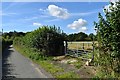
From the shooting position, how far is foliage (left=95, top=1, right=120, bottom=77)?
8.47 meters

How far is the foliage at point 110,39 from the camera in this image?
27.8ft

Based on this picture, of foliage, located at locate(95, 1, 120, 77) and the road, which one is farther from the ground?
foliage, located at locate(95, 1, 120, 77)

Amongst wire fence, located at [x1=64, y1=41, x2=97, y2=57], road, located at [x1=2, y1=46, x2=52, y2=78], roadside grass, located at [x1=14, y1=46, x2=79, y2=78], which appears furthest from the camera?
wire fence, located at [x1=64, y1=41, x2=97, y2=57]

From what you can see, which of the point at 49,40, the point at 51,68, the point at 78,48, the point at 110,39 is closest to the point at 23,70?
the point at 51,68

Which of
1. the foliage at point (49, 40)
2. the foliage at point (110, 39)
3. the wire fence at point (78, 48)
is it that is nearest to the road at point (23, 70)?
the wire fence at point (78, 48)

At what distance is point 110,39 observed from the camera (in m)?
8.59

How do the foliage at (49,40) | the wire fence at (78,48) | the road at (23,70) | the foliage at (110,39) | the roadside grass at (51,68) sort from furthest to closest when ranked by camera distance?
1. the foliage at (49,40)
2. the wire fence at (78,48)
3. the road at (23,70)
4. the roadside grass at (51,68)
5. the foliage at (110,39)

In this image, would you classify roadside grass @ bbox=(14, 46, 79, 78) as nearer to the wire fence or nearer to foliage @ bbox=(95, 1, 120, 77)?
the wire fence

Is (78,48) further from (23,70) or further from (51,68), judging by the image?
(23,70)

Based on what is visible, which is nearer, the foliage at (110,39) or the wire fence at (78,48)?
the foliage at (110,39)

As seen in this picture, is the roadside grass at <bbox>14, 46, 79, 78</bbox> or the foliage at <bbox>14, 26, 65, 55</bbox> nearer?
the roadside grass at <bbox>14, 46, 79, 78</bbox>

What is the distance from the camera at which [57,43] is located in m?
30.0

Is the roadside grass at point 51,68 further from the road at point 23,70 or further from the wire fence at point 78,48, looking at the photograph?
A: the wire fence at point 78,48

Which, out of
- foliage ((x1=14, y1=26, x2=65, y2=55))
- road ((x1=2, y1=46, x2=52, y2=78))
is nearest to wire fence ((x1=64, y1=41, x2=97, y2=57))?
foliage ((x1=14, y1=26, x2=65, y2=55))
